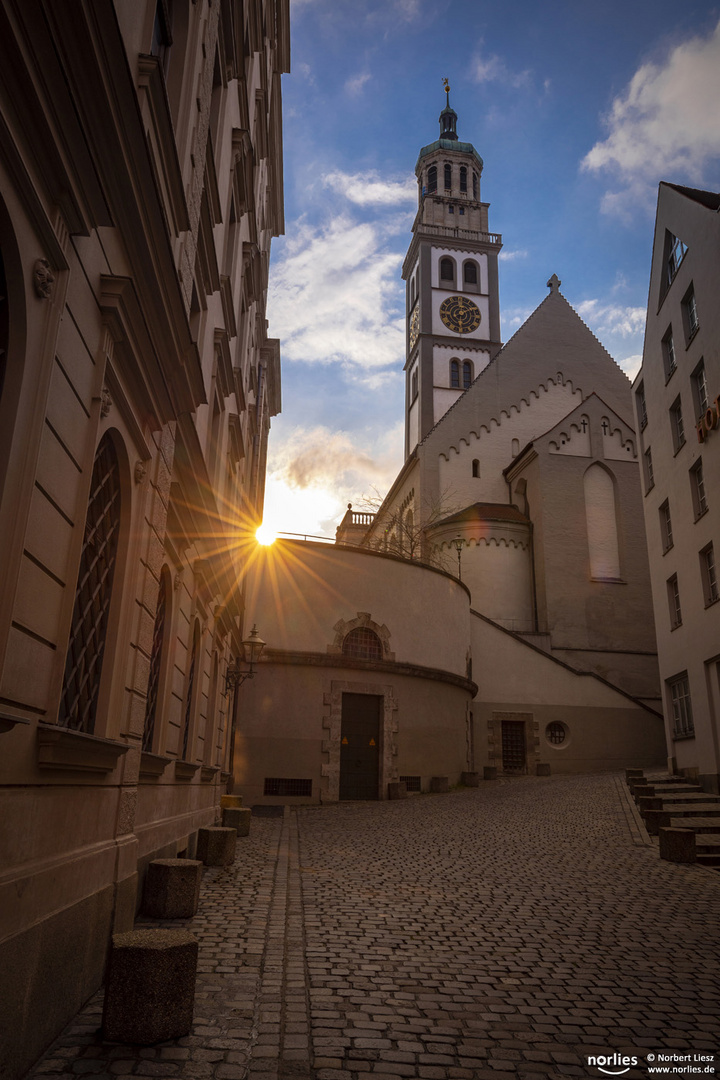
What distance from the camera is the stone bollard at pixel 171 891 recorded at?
24.8 feet

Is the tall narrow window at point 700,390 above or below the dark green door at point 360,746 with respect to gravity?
above

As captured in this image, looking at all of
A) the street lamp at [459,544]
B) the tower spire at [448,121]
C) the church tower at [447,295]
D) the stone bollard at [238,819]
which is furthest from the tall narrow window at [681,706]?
the tower spire at [448,121]

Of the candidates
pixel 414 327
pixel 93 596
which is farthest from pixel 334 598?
pixel 414 327

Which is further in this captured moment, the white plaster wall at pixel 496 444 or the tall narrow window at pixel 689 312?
the white plaster wall at pixel 496 444

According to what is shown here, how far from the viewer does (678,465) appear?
860 inches

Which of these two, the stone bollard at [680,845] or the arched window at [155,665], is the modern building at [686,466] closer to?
the stone bollard at [680,845]

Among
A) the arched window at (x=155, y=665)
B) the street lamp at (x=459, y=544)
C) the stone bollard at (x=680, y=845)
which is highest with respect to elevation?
the street lamp at (x=459, y=544)

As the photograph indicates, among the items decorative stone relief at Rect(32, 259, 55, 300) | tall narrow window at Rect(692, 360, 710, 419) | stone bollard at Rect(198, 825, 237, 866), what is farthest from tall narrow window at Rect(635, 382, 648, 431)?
decorative stone relief at Rect(32, 259, 55, 300)

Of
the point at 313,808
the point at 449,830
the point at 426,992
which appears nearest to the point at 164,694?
the point at 426,992

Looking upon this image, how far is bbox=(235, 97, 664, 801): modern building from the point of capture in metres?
23.3

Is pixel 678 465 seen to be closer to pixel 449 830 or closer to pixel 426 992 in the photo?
pixel 449 830

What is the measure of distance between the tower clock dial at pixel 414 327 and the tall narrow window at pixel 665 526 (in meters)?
37.7

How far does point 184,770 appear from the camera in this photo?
35.1 ft

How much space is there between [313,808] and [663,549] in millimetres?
12706
